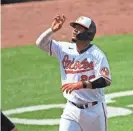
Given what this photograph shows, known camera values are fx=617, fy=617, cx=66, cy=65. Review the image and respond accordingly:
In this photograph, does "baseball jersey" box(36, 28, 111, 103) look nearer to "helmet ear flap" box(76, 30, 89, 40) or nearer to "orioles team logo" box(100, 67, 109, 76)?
"orioles team logo" box(100, 67, 109, 76)

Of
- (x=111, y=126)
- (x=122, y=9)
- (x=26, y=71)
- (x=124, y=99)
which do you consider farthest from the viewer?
(x=122, y=9)

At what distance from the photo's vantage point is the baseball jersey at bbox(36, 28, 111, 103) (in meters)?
7.13

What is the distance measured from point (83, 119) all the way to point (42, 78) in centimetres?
698

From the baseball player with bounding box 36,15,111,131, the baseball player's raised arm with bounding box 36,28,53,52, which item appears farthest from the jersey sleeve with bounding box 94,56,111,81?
the baseball player's raised arm with bounding box 36,28,53,52

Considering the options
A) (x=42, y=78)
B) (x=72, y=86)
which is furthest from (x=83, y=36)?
(x=42, y=78)

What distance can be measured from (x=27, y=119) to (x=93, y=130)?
157 inches

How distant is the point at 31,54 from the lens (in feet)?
54.9

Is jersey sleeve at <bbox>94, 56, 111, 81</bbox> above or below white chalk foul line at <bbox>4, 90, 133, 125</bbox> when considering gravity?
above

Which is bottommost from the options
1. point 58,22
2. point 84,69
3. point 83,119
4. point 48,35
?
point 83,119

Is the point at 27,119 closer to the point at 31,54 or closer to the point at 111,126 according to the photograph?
the point at 111,126

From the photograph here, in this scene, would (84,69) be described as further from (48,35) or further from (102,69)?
(48,35)

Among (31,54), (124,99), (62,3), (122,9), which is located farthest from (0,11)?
(124,99)

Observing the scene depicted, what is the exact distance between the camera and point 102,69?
7.04 metres

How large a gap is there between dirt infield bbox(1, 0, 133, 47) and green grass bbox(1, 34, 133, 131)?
1.67 meters
